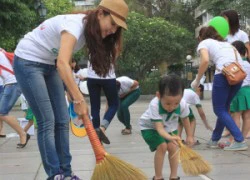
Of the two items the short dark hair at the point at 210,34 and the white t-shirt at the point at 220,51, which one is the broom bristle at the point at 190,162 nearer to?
the white t-shirt at the point at 220,51

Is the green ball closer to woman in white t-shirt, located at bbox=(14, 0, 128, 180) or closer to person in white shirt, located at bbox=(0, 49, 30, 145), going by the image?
woman in white t-shirt, located at bbox=(14, 0, 128, 180)

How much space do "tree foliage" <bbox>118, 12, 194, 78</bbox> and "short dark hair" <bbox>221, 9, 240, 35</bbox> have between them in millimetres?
22763

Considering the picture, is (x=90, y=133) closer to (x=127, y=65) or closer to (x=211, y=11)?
(x=211, y=11)

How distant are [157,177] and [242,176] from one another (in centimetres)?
87

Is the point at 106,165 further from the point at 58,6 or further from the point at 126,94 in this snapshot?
the point at 58,6

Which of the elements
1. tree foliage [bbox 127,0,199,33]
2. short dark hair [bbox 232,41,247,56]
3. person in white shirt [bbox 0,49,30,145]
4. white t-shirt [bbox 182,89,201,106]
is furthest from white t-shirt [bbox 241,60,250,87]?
tree foliage [bbox 127,0,199,33]

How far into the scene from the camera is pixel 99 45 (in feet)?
13.1

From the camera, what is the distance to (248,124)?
7.43m

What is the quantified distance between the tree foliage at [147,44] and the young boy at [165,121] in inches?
1012

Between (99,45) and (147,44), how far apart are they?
27.5 m

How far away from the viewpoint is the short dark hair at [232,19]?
7352 mm

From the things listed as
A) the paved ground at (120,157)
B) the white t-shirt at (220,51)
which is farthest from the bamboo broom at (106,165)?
the white t-shirt at (220,51)

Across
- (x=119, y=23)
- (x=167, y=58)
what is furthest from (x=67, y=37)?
(x=167, y=58)

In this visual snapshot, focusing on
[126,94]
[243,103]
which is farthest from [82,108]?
[126,94]
